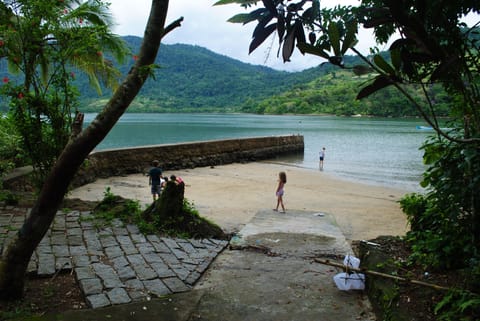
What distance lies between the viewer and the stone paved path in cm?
391

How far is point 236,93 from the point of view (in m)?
156

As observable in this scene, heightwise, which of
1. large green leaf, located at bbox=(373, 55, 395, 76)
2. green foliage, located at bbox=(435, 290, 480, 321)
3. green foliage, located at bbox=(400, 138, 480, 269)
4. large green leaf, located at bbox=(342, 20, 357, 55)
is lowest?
green foliage, located at bbox=(435, 290, 480, 321)

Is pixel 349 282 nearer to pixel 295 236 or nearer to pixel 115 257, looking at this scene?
pixel 295 236

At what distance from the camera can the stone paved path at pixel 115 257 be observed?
391cm

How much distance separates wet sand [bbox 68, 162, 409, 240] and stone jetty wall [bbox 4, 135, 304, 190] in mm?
417

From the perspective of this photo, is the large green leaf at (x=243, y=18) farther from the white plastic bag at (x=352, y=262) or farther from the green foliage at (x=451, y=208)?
the white plastic bag at (x=352, y=262)

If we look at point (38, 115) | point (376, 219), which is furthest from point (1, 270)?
point (376, 219)

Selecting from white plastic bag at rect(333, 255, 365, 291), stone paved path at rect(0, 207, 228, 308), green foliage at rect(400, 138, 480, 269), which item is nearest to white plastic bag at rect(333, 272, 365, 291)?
white plastic bag at rect(333, 255, 365, 291)

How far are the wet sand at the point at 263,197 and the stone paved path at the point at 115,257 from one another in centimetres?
217

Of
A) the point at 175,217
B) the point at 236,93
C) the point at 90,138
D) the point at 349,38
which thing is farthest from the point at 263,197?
the point at 236,93

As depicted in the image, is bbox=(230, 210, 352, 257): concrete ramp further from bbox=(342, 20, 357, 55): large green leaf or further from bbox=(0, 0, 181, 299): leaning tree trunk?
bbox=(342, 20, 357, 55): large green leaf

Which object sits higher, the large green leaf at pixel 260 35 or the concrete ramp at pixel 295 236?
the large green leaf at pixel 260 35

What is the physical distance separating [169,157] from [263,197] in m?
5.73

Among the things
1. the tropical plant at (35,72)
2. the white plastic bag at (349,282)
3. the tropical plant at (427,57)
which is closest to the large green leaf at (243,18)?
the tropical plant at (427,57)
